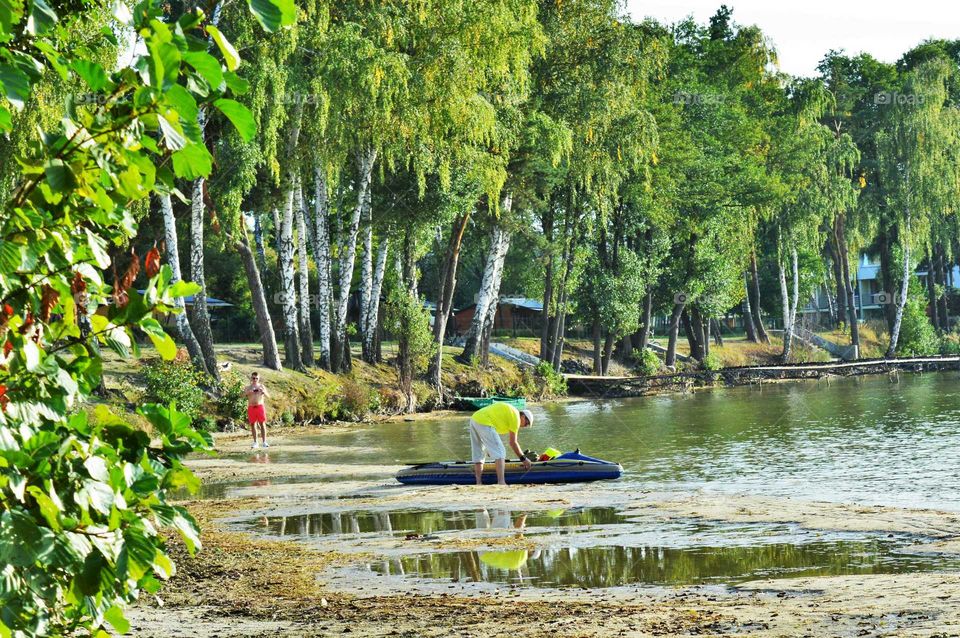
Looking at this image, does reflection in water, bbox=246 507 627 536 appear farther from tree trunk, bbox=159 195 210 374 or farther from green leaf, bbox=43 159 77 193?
tree trunk, bbox=159 195 210 374

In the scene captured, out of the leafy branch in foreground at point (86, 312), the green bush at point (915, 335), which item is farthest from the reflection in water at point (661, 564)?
the green bush at point (915, 335)

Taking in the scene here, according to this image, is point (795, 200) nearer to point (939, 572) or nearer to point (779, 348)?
point (779, 348)

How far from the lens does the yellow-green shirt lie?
17641 mm

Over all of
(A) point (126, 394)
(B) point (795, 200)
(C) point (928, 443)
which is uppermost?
(B) point (795, 200)

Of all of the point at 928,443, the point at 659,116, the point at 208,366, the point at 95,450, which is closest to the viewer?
the point at 95,450

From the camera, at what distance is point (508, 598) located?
955cm

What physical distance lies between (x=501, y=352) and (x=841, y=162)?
75.4ft

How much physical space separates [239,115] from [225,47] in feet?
0.65

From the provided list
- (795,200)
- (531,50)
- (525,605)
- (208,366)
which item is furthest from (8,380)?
(795,200)

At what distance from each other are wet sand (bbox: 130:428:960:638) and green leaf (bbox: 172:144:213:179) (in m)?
3.28

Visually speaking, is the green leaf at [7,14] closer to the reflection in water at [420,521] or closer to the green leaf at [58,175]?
the green leaf at [58,175]

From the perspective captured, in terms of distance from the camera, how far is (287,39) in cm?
2686

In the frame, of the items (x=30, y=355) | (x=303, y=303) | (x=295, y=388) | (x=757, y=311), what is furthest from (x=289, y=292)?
(x=757, y=311)

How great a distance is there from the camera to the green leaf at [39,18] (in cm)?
298
